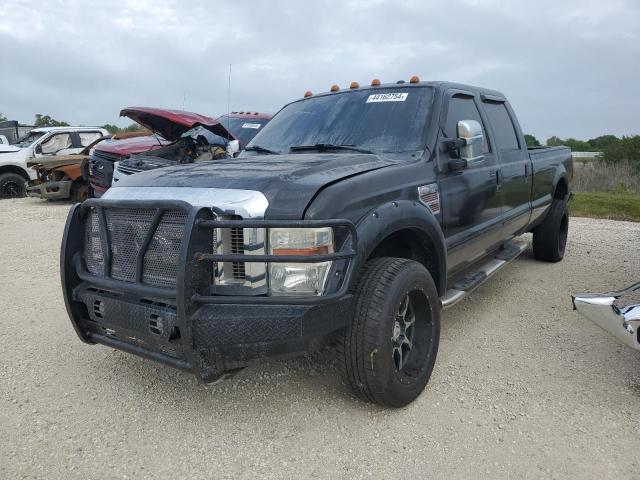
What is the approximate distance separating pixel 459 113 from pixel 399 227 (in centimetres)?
161

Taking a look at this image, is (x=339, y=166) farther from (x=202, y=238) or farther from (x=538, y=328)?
(x=538, y=328)

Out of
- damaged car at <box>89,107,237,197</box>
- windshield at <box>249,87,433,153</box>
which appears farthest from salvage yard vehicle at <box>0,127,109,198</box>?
windshield at <box>249,87,433,153</box>

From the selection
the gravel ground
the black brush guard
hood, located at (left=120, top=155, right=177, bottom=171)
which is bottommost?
the gravel ground

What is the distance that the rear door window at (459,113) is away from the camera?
3.92 m

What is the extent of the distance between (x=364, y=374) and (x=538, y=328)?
84.5 inches

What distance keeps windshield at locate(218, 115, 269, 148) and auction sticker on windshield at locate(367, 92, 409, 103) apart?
482 cm

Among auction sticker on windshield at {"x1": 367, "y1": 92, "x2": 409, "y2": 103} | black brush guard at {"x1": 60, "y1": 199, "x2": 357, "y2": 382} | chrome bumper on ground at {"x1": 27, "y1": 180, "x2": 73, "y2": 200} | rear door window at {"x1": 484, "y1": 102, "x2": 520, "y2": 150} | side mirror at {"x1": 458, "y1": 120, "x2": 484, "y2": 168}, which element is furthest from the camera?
chrome bumper on ground at {"x1": 27, "y1": 180, "x2": 73, "y2": 200}

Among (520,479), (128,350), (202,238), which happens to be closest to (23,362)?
(128,350)

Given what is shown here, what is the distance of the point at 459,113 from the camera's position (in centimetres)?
416

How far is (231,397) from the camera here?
315 cm

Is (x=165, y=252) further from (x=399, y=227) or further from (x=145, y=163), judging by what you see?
(x=145, y=163)

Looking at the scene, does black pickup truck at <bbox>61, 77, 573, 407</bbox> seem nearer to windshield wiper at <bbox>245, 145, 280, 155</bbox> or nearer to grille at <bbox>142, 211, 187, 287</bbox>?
grille at <bbox>142, 211, 187, 287</bbox>

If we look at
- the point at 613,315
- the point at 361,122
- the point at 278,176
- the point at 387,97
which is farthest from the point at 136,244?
the point at 613,315

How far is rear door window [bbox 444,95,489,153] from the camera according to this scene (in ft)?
12.9
